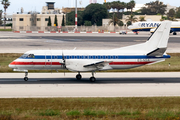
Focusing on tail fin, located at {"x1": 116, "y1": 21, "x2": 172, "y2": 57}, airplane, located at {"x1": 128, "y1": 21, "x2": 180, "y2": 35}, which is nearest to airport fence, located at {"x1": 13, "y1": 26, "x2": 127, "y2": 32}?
airplane, located at {"x1": 128, "y1": 21, "x2": 180, "y2": 35}

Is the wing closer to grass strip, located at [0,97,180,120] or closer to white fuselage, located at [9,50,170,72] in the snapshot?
white fuselage, located at [9,50,170,72]

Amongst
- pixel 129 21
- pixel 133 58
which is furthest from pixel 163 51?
pixel 129 21

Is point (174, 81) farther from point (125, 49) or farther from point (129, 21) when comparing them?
point (129, 21)

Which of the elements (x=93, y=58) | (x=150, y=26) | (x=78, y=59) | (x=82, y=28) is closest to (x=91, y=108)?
(x=78, y=59)

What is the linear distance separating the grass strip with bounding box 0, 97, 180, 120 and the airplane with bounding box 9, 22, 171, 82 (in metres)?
7.65

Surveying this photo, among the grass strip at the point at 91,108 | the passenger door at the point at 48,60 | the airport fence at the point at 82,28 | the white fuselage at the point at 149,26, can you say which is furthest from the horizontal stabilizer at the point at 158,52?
the airport fence at the point at 82,28

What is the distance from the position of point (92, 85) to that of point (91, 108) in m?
8.79

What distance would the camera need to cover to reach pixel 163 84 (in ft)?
86.0

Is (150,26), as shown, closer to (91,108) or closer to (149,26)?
(149,26)

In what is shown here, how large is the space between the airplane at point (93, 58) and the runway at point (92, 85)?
137 cm

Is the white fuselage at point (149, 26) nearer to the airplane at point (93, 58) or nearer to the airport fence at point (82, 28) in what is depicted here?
the airport fence at point (82, 28)

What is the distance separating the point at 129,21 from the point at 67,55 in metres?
153

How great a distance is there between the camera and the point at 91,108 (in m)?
17.0

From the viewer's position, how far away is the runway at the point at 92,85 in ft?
72.1
